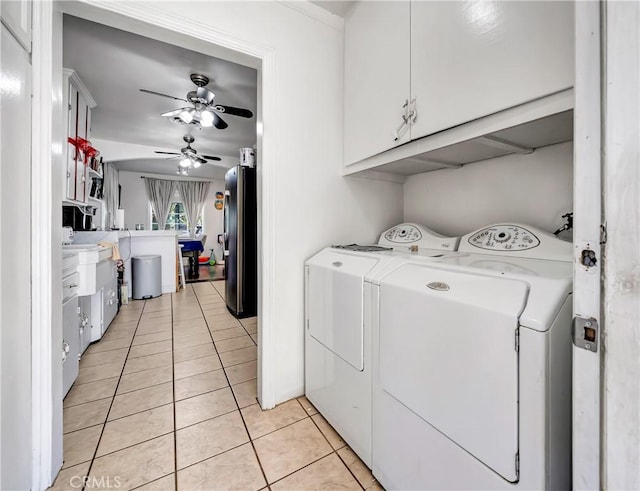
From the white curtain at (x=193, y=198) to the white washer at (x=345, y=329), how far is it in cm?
728

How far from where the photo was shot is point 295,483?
1.10 metres

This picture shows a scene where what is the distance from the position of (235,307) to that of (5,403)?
2379 millimetres

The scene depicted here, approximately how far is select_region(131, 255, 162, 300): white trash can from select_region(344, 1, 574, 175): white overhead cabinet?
362 centimetres

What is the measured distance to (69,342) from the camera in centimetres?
162

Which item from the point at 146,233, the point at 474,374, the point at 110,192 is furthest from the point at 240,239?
the point at 110,192

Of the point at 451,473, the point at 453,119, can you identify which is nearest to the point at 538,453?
the point at 451,473

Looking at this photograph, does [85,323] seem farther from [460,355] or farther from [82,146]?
[460,355]

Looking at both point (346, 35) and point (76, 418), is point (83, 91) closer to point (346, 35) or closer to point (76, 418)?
point (346, 35)

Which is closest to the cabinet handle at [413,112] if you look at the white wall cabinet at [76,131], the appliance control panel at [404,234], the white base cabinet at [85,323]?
the appliance control panel at [404,234]

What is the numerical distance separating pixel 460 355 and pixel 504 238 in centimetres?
76

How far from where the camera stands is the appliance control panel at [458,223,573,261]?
1060mm

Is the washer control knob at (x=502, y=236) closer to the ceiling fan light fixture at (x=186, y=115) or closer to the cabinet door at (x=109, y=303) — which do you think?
the ceiling fan light fixture at (x=186, y=115)

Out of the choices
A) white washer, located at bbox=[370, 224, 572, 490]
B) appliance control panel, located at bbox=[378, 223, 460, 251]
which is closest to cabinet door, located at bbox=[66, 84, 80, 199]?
appliance control panel, located at bbox=[378, 223, 460, 251]

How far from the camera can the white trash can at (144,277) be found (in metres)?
3.87
